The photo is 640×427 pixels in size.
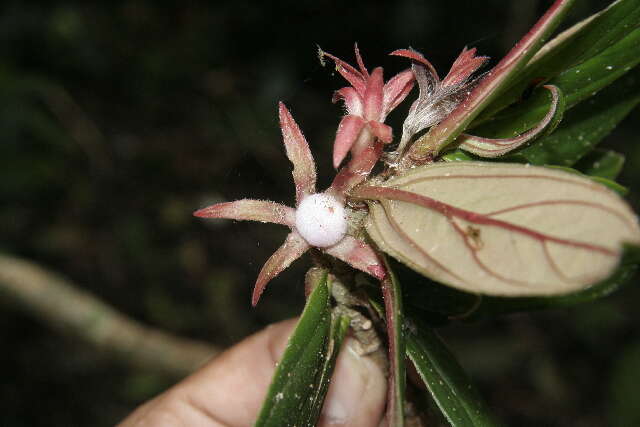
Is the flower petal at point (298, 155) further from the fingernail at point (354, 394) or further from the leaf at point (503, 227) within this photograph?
the fingernail at point (354, 394)

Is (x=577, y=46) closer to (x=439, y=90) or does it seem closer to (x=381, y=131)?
(x=439, y=90)

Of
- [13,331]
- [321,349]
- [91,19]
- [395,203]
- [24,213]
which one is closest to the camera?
[395,203]

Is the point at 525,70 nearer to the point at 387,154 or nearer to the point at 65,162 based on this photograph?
the point at 387,154

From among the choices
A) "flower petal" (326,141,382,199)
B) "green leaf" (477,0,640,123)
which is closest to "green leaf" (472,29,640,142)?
"green leaf" (477,0,640,123)

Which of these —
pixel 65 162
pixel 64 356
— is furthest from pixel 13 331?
pixel 65 162

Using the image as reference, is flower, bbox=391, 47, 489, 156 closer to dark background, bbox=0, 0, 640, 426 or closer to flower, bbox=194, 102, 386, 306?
flower, bbox=194, 102, 386, 306

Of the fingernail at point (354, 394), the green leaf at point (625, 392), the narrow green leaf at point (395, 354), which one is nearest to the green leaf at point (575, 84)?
the narrow green leaf at point (395, 354)
